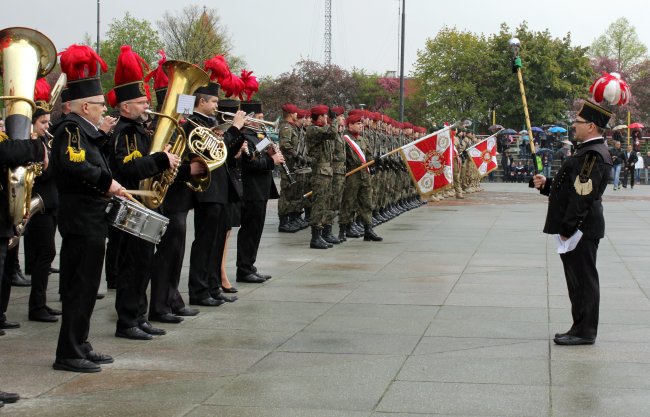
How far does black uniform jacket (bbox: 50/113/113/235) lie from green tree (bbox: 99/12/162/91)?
2470 inches

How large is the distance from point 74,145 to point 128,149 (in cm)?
A: 101

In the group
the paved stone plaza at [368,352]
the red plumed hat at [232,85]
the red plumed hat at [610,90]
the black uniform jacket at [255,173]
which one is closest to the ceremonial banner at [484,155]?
the paved stone plaza at [368,352]

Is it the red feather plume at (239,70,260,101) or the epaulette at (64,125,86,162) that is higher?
the red feather plume at (239,70,260,101)

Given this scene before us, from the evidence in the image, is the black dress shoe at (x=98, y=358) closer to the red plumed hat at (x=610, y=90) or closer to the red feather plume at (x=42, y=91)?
the red feather plume at (x=42, y=91)

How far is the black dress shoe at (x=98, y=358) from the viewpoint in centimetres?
735

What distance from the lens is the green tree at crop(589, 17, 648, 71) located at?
344ft

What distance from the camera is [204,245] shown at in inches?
394

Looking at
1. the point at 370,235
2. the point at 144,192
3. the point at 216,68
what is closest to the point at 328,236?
the point at 370,235

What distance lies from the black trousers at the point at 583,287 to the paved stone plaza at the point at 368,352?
0.70ft

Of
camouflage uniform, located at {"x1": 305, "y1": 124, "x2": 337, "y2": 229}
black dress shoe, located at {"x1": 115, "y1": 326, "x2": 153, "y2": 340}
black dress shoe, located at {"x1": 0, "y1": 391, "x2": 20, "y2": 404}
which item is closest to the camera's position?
black dress shoe, located at {"x1": 0, "y1": 391, "x2": 20, "y2": 404}

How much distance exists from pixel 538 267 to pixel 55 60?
7.94 metres

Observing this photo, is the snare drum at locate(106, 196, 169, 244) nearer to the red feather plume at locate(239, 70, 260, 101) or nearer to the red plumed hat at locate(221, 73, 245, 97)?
the red plumed hat at locate(221, 73, 245, 97)

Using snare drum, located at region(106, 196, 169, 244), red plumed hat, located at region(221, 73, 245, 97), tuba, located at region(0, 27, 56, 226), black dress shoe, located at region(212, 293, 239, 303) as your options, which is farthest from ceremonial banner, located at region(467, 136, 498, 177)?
tuba, located at region(0, 27, 56, 226)

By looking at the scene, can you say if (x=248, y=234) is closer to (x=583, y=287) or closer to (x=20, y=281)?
(x=20, y=281)
